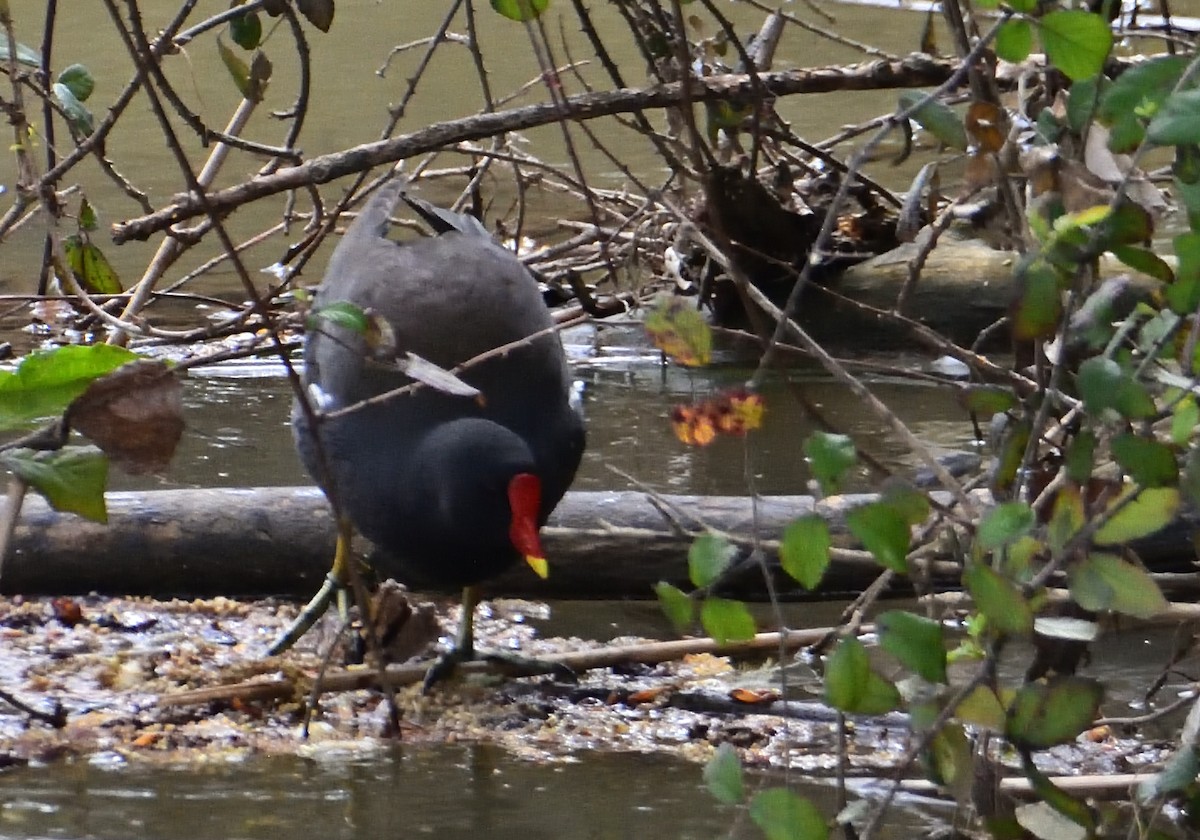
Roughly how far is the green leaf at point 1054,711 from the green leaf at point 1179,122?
58 cm

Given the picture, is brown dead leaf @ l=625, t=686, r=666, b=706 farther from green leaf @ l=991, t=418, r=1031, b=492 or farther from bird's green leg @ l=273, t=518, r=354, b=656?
green leaf @ l=991, t=418, r=1031, b=492

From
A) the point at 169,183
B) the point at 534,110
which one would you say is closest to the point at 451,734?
the point at 534,110

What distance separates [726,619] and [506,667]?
1.51m

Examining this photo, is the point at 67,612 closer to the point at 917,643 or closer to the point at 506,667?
the point at 506,667

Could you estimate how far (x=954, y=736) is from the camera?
172cm

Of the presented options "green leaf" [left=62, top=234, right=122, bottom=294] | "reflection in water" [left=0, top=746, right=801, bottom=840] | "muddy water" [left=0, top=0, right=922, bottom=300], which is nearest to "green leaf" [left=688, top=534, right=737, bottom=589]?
"reflection in water" [left=0, top=746, right=801, bottom=840]

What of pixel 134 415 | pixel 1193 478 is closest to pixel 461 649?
pixel 134 415

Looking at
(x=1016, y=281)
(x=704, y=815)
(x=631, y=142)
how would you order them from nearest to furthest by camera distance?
(x=1016, y=281) → (x=704, y=815) → (x=631, y=142)

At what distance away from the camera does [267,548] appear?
366 cm

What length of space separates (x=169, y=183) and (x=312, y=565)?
15.2 feet

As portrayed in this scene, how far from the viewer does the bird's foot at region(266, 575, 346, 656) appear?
3.46 meters

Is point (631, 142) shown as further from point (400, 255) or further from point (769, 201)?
point (400, 255)

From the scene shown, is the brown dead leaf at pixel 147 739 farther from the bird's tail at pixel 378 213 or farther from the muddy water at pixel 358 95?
the muddy water at pixel 358 95

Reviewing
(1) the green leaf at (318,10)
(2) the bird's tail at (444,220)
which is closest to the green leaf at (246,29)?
(1) the green leaf at (318,10)
